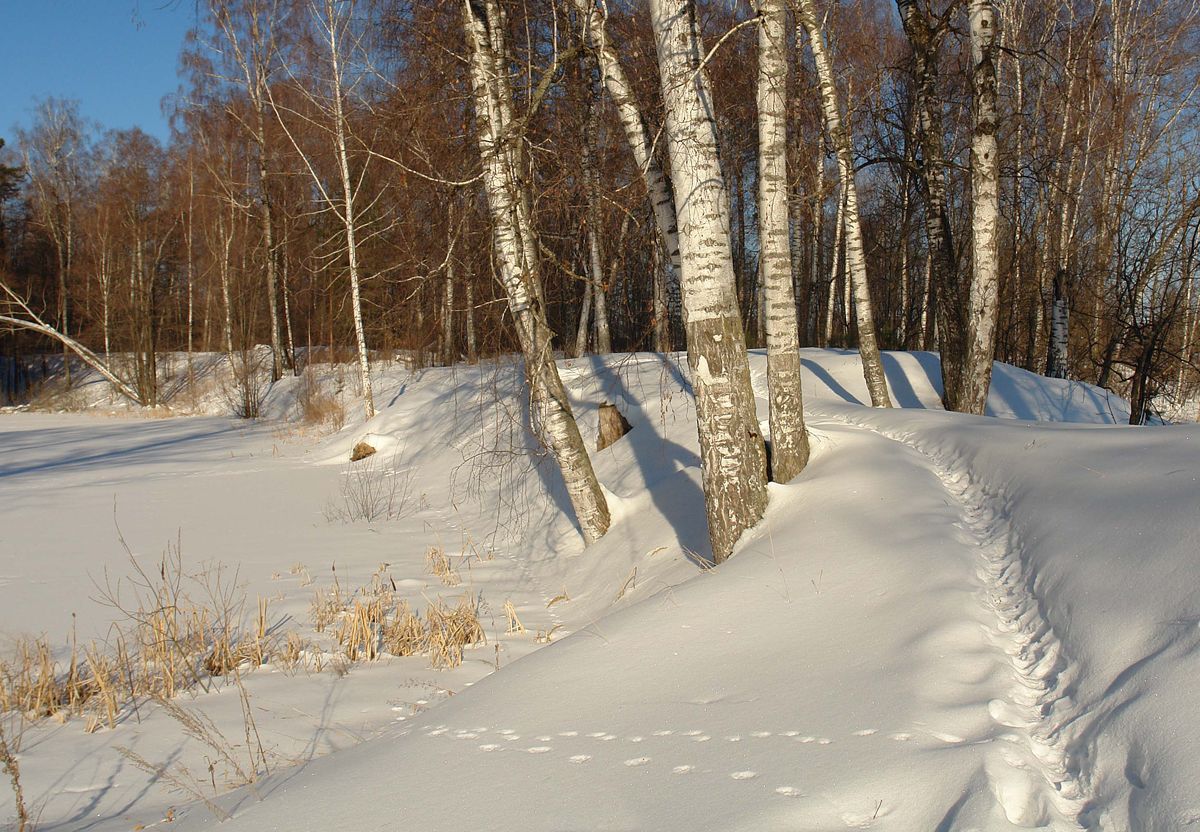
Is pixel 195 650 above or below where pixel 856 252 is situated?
below

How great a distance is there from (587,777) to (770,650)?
117 centimetres

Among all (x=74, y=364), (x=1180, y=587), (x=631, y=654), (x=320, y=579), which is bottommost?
(x=320, y=579)

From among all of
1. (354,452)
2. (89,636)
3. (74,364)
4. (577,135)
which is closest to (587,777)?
(89,636)

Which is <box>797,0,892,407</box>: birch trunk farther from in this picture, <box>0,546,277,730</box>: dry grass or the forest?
<box>0,546,277,730</box>: dry grass

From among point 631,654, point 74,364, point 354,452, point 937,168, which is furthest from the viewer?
point 74,364

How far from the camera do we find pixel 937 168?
392 inches

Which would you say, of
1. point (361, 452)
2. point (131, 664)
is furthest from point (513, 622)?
point (361, 452)

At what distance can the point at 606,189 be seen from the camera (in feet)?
22.2

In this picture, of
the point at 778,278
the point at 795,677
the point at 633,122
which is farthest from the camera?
the point at 633,122

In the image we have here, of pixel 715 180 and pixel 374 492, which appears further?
pixel 374 492

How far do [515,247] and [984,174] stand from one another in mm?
5276

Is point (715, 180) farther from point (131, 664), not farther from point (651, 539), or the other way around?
point (131, 664)

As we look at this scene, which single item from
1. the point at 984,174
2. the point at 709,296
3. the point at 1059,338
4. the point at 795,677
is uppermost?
the point at 984,174

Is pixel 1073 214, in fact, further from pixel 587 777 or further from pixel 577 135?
pixel 587 777
